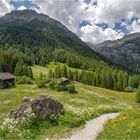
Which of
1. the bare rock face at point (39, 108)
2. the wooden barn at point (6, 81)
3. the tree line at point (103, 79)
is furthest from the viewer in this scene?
the tree line at point (103, 79)

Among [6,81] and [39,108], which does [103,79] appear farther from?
[39,108]

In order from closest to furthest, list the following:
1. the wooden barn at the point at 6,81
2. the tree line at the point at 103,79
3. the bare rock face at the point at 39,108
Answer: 1. the bare rock face at the point at 39,108
2. the wooden barn at the point at 6,81
3. the tree line at the point at 103,79

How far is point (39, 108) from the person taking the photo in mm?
26125

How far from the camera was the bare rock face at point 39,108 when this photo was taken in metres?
25.9

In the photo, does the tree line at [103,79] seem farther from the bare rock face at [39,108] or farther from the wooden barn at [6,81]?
the bare rock face at [39,108]

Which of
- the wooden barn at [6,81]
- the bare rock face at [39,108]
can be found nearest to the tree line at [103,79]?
the wooden barn at [6,81]

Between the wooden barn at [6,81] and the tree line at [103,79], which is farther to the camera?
the tree line at [103,79]

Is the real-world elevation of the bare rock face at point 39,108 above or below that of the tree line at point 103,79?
above

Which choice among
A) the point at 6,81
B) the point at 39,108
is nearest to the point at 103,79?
the point at 6,81

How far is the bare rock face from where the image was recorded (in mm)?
25938

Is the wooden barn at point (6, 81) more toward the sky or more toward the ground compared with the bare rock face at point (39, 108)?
more toward the ground

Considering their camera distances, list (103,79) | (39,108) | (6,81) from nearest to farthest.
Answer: (39,108) < (6,81) < (103,79)

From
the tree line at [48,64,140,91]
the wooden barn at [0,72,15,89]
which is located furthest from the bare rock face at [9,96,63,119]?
the tree line at [48,64,140,91]

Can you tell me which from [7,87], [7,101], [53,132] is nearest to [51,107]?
[53,132]
